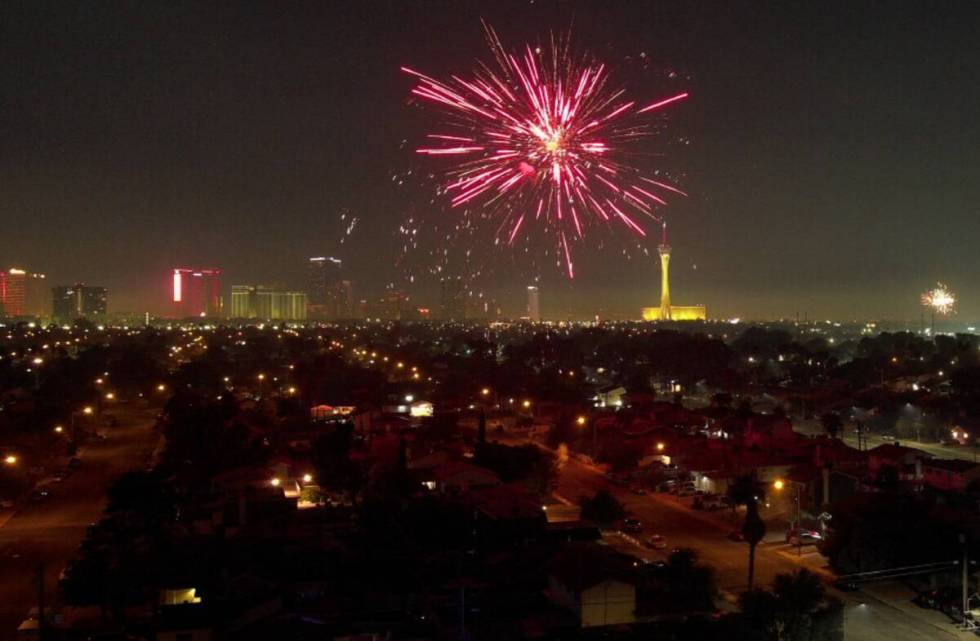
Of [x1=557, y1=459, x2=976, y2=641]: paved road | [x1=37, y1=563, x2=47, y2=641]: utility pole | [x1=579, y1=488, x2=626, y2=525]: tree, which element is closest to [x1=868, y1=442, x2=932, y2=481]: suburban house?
[x1=557, y1=459, x2=976, y2=641]: paved road

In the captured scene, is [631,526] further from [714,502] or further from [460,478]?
[460,478]

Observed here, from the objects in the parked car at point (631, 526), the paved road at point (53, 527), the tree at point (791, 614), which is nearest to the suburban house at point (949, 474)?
the parked car at point (631, 526)

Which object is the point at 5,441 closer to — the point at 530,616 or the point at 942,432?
the point at 530,616

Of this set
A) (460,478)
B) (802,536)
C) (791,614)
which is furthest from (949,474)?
(791,614)

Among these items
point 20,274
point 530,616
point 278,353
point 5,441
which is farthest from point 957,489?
point 20,274

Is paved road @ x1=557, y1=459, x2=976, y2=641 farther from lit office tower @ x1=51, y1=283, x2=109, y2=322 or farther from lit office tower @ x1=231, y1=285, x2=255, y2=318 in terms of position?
lit office tower @ x1=231, y1=285, x2=255, y2=318
